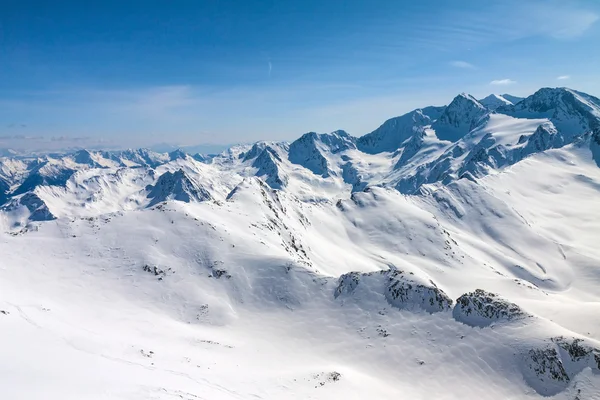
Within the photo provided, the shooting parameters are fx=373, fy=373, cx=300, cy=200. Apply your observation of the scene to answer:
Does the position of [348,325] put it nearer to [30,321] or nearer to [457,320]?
[457,320]

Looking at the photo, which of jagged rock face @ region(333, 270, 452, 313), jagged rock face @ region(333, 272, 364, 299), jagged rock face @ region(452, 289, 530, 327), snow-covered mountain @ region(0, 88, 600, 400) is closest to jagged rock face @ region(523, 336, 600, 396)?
snow-covered mountain @ region(0, 88, 600, 400)

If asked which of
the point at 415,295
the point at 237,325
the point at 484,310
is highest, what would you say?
the point at 484,310

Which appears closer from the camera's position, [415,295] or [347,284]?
[415,295]

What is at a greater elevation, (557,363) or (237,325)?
(557,363)

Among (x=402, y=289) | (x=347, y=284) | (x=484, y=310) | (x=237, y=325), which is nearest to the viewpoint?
(x=484, y=310)

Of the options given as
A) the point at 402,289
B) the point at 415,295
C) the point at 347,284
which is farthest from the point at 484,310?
the point at 347,284

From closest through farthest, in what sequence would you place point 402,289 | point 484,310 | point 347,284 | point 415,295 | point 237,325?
1. point 484,310
2. point 415,295
3. point 237,325
4. point 402,289
5. point 347,284

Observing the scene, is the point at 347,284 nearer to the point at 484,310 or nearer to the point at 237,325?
the point at 237,325
